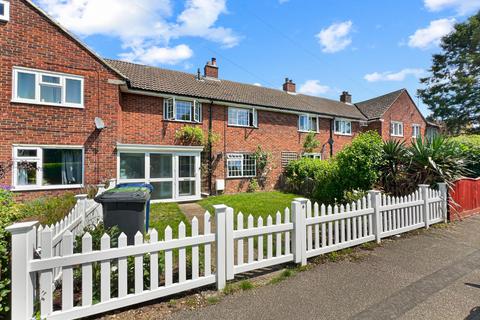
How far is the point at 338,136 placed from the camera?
63.8 feet

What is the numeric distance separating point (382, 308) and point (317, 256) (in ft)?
5.37

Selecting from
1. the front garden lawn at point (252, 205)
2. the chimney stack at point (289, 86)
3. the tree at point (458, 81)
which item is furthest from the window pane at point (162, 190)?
the tree at point (458, 81)

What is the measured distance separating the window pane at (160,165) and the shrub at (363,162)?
289 inches

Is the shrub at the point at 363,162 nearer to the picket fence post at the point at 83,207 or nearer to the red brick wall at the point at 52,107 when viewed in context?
the picket fence post at the point at 83,207

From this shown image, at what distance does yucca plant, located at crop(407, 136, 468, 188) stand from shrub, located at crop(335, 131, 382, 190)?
104 cm

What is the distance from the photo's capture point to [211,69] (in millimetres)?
17141

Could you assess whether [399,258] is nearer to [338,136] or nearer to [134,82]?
[134,82]

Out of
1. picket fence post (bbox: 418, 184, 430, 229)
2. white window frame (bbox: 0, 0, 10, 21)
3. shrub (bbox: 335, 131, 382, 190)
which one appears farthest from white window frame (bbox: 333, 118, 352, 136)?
white window frame (bbox: 0, 0, 10, 21)

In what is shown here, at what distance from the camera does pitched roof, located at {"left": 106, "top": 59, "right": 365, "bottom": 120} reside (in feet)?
41.9

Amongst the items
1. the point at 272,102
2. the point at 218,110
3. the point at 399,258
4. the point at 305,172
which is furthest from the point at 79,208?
the point at 272,102

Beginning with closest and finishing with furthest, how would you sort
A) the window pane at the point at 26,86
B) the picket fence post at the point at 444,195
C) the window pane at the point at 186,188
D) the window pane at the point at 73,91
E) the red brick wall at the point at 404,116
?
the picket fence post at the point at 444,195
the window pane at the point at 26,86
the window pane at the point at 73,91
the window pane at the point at 186,188
the red brick wall at the point at 404,116

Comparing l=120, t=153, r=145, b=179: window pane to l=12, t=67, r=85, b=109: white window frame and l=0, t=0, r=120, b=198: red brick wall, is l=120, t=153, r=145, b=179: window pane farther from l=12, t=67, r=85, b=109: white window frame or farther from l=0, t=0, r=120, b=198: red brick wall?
l=12, t=67, r=85, b=109: white window frame

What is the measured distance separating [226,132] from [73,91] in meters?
7.01

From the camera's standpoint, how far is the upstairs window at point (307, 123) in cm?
1741
